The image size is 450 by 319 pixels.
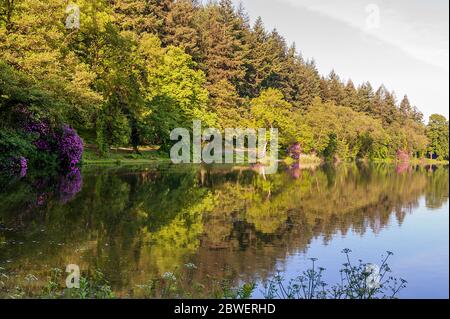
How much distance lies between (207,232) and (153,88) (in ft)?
134

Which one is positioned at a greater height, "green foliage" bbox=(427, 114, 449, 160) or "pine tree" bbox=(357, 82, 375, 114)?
"pine tree" bbox=(357, 82, 375, 114)

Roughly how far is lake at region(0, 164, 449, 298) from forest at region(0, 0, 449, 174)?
265 inches

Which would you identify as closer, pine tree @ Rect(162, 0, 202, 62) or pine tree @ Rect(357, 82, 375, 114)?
pine tree @ Rect(162, 0, 202, 62)

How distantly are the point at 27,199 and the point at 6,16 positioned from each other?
19.0 meters

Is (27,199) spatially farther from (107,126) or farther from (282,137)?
(282,137)

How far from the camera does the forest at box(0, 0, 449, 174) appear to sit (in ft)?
101

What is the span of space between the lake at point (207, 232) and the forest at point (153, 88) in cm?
672

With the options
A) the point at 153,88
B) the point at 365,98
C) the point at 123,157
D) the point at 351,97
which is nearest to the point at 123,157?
the point at 123,157

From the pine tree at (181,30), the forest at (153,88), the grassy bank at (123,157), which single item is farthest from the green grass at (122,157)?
the pine tree at (181,30)

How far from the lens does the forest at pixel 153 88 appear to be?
101 ft

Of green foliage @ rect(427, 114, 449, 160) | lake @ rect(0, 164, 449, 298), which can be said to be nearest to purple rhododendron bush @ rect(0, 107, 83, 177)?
lake @ rect(0, 164, 449, 298)

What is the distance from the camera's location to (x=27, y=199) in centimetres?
1906

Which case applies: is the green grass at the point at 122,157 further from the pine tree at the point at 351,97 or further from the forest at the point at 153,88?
the pine tree at the point at 351,97

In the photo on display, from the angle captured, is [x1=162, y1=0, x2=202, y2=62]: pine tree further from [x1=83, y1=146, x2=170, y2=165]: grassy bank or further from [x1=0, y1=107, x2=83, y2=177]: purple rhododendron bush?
[x1=0, y1=107, x2=83, y2=177]: purple rhododendron bush
